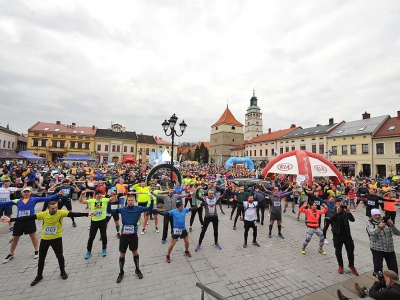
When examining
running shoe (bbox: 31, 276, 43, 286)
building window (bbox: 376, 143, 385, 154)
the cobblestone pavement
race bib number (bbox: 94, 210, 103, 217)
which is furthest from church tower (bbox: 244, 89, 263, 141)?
running shoe (bbox: 31, 276, 43, 286)

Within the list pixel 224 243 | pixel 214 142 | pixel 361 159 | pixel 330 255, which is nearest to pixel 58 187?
pixel 224 243

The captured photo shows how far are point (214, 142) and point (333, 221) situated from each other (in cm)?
6892

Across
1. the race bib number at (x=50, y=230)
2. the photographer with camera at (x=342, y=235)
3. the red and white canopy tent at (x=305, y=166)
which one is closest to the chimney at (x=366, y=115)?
the red and white canopy tent at (x=305, y=166)

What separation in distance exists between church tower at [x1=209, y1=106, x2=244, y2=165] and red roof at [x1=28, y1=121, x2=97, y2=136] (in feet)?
132

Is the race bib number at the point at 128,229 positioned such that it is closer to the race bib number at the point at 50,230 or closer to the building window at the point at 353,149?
the race bib number at the point at 50,230

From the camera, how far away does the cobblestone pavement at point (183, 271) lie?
4.23 meters

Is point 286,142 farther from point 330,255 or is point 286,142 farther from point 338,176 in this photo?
point 330,255

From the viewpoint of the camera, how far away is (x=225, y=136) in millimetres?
69500

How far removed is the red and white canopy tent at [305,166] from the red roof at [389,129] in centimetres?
2339

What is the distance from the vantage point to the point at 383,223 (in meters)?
4.52

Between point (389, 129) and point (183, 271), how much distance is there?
37.9 meters

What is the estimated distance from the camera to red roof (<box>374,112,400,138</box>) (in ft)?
91.8

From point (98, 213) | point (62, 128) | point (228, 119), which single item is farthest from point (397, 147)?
point (62, 128)

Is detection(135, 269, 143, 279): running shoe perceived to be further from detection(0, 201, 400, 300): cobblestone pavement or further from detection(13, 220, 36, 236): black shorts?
detection(13, 220, 36, 236): black shorts
